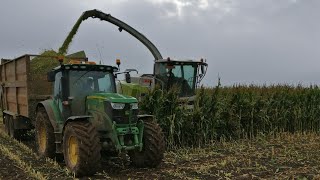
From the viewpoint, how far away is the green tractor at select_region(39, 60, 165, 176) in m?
7.20

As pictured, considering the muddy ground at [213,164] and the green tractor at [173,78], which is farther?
the green tractor at [173,78]

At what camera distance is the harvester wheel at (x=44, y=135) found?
343 inches

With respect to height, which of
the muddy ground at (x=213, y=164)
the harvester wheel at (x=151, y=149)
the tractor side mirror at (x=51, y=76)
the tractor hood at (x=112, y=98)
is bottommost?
the muddy ground at (x=213, y=164)

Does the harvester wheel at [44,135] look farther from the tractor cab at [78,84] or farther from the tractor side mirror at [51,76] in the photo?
the tractor side mirror at [51,76]

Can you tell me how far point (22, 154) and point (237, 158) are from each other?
490 centimetres

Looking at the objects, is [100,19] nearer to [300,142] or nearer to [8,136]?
[8,136]

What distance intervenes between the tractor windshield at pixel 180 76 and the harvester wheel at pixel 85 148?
5169mm

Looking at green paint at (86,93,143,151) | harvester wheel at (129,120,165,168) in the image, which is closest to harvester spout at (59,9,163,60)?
green paint at (86,93,143,151)

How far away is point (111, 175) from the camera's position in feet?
24.3

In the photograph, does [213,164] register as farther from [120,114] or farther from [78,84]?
[78,84]

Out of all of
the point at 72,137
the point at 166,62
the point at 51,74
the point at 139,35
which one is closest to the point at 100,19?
the point at 139,35

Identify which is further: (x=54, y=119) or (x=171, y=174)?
(x=54, y=119)

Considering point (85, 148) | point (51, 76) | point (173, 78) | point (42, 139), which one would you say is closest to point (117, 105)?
point (85, 148)

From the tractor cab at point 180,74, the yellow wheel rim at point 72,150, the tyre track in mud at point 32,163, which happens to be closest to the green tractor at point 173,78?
the tractor cab at point 180,74
